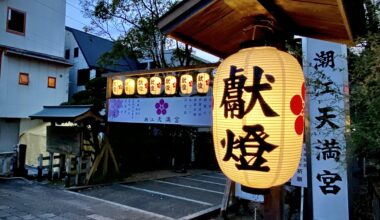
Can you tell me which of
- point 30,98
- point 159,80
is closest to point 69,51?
point 30,98

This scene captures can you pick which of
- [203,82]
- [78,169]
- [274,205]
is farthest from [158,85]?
[274,205]

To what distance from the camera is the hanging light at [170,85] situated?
10758mm

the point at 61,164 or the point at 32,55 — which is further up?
the point at 32,55

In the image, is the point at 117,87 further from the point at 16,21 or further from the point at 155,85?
the point at 16,21

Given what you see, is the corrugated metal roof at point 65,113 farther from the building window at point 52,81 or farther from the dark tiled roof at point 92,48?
the dark tiled roof at point 92,48

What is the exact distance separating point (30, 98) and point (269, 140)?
68.9ft

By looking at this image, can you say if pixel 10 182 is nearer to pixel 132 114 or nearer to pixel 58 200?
pixel 58 200

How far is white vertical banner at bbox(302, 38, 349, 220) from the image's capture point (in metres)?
6.41

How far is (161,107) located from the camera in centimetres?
1102

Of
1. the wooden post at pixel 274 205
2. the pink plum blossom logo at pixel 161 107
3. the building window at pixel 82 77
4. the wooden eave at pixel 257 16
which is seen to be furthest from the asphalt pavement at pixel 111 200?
the building window at pixel 82 77

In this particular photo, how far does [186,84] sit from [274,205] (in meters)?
7.06

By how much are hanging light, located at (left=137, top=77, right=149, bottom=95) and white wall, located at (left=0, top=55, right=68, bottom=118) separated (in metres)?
12.0

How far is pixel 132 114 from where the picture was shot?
38.8ft

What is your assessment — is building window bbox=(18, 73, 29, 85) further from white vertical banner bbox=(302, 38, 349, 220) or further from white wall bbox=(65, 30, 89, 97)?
white vertical banner bbox=(302, 38, 349, 220)
